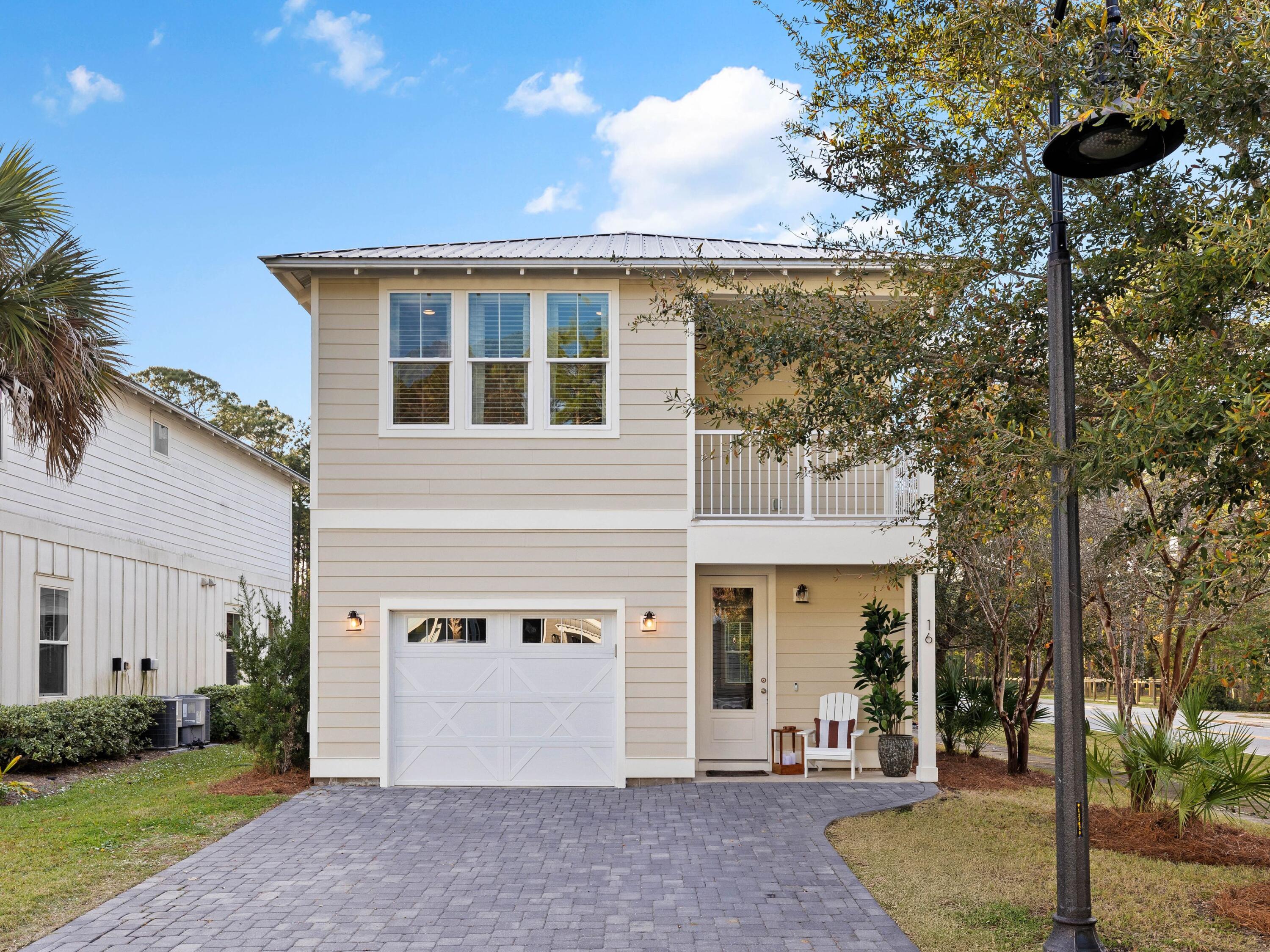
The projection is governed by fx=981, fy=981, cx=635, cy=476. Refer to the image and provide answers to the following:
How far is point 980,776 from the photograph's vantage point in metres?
12.0

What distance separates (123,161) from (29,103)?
308 cm

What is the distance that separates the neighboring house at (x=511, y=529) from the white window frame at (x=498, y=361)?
2 cm

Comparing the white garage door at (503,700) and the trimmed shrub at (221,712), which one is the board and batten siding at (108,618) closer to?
the trimmed shrub at (221,712)

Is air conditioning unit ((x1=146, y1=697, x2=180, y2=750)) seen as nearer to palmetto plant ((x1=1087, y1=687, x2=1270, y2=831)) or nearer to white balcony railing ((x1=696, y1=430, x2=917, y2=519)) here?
white balcony railing ((x1=696, y1=430, x2=917, y2=519))

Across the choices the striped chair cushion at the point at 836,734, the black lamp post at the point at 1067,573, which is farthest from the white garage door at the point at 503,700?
the black lamp post at the point at 1067,573

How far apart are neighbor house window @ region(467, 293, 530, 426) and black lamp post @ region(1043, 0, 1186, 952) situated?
22.9ft

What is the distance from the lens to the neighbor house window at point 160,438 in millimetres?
16031

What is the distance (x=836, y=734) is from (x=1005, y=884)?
4.69 metres

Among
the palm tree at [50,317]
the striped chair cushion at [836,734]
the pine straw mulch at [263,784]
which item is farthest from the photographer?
the striped chair cushion at [836,734]

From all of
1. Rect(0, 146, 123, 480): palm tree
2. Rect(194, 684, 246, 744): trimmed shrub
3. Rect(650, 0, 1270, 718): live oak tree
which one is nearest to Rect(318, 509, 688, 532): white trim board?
Rect(0, 146, 123, 480): palm tree

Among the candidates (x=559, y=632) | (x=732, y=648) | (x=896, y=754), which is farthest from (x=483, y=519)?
(x=896, y=754)

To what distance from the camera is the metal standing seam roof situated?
36.2 ft

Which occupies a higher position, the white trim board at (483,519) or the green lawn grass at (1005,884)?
the white trim board at (483,519)

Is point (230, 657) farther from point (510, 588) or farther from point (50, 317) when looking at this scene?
point (50, 317)
